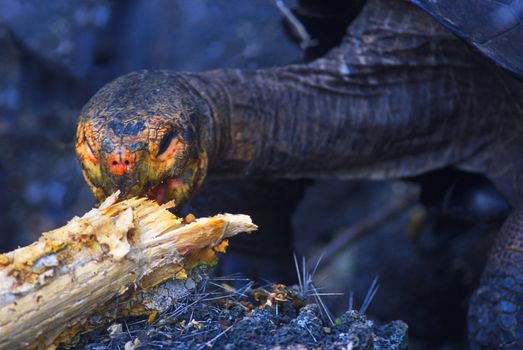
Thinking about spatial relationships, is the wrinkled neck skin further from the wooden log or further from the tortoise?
the wooden log

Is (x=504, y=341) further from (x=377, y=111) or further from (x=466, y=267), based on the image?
(x=466, y=267)

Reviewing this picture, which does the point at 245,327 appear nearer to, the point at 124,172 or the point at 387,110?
the point at 124,172

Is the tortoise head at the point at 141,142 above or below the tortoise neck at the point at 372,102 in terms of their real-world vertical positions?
above

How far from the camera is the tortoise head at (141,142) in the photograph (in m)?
2.45

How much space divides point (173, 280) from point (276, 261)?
76.8 inches

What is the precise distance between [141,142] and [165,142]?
0.12 m

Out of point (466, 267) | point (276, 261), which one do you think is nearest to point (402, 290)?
point (466, 267)

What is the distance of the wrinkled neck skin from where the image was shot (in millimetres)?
3434

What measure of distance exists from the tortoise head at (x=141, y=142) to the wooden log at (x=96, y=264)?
0.38 ft

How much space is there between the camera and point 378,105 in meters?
3.61

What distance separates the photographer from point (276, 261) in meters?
4.32

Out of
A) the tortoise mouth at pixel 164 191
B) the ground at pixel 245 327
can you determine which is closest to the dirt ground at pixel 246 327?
the ground at pixel 245 327

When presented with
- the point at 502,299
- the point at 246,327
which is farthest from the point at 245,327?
the point at 502,299

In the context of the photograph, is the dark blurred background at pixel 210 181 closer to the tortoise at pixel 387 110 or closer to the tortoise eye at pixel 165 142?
the tortoise at pixel 387 110
